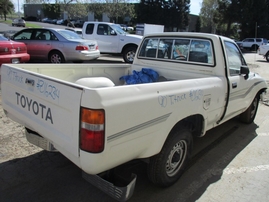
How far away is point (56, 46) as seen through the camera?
9844 millimetres

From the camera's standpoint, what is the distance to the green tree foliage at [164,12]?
44.5 m

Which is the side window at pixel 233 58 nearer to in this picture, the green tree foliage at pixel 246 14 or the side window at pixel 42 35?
the side window at pixel 42 35

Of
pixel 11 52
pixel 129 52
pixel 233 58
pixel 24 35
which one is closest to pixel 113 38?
pixel 129 52

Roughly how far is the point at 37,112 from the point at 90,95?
0.92 m

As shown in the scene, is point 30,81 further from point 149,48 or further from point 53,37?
point 53,37

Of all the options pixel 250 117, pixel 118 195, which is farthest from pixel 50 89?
pixel 250 117

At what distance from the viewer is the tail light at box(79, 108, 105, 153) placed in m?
1.90

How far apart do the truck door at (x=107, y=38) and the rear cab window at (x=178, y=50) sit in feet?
26.3

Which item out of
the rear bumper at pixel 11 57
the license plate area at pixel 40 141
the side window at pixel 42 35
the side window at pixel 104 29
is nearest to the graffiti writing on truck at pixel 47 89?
the license plate area at pixel 40 141

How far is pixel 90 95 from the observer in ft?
A: 6.17

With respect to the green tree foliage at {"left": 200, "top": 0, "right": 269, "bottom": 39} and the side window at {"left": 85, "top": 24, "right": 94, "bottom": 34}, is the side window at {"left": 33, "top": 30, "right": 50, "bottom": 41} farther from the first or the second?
the green tree foliage at {"left": 200, "top": 0, "right": 269, "bottom": 39}

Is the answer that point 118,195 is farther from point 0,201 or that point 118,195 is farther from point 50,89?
point 0,201

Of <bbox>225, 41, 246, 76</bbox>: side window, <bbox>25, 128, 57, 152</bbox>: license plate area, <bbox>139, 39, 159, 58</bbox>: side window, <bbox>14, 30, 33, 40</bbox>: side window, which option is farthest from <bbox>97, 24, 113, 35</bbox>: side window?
<bbox>25, 128, 57, 152</bbox>: license plate area

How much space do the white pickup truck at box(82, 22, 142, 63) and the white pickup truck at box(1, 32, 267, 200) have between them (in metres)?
7.85
